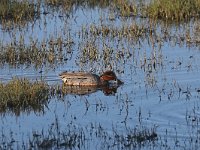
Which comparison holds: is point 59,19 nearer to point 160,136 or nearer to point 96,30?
point 96,30

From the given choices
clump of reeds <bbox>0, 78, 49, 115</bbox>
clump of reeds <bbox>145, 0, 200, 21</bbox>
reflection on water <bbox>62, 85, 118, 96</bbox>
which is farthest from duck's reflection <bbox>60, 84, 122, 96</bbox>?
clump of reeds <bbox>145, 0, 200, 21</bbox>

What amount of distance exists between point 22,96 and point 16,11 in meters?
9.15

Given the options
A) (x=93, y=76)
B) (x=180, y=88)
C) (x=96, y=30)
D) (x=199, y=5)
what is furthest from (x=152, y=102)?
(x=199, y=5)

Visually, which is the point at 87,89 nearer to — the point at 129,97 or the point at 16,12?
the point at 129,97

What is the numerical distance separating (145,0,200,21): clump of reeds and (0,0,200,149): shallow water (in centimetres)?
167

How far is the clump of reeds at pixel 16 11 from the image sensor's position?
2041 cm

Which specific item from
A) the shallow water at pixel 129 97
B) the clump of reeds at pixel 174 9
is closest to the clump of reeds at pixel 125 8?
the clump of reeds at pixel 174 9

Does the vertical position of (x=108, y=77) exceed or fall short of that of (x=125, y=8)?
it falls short

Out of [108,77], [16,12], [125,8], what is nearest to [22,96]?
[108,77]

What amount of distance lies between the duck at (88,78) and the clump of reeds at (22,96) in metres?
1.05

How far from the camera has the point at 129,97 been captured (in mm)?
12570

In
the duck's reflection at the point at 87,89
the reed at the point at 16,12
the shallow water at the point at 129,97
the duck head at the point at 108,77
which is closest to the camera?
the shallow water at the point at 129,97

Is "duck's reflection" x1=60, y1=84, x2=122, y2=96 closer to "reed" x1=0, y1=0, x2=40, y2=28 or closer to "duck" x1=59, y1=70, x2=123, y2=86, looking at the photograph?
"duck" x1=59, y1=70, x2=123, y2=86

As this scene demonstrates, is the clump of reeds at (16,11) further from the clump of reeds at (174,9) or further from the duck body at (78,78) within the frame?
the duck body at (78,78)
